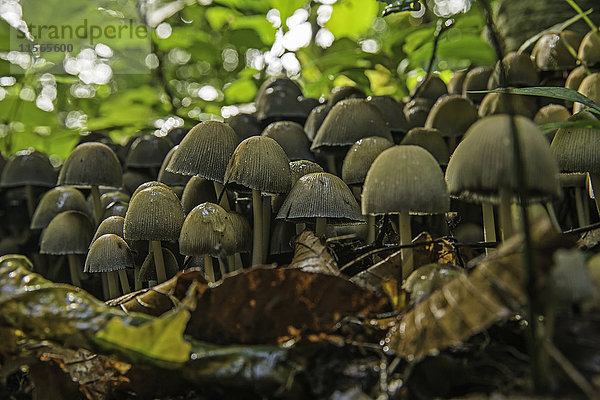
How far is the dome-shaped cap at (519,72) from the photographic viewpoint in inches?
80.5

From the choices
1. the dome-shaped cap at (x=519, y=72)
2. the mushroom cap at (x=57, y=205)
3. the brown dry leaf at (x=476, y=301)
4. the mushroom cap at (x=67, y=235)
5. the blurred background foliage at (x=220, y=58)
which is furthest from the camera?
the blurred background foliage at (x=220, y=58)

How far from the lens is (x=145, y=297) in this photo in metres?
1.28

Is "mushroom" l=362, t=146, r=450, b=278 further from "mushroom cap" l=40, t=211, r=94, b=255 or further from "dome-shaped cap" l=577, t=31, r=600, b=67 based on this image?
"mushroom cap" l=40, t=211, r=94, b=255

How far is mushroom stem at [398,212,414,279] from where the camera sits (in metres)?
1.30

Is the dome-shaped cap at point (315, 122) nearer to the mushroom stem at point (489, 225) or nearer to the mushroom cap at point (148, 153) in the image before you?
the mushroom cap at point (148, 153)

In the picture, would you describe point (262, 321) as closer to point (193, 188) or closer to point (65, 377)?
point (65, 377)

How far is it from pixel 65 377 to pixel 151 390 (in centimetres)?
21

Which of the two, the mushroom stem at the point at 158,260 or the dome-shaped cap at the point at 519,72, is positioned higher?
the dome-shaped cap at the point at 519,72

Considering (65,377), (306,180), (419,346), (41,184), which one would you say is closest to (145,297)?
(65,377)

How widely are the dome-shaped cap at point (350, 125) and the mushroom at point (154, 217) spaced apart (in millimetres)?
597

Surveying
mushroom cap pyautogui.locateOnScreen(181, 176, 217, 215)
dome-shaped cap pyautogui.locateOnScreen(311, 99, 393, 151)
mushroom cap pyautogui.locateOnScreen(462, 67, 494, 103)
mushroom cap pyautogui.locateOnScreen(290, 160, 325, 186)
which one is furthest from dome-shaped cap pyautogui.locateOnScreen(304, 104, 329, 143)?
mushroom cap pyautogui.locateOnScreen(462, 67, 494, 103)

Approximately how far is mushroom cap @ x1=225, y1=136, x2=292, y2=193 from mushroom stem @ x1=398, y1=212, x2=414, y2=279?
15.6 inches

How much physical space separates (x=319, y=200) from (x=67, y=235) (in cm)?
104

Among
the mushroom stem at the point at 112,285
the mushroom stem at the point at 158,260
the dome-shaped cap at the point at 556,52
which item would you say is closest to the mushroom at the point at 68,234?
the mushroom stem at the point at 112,285
